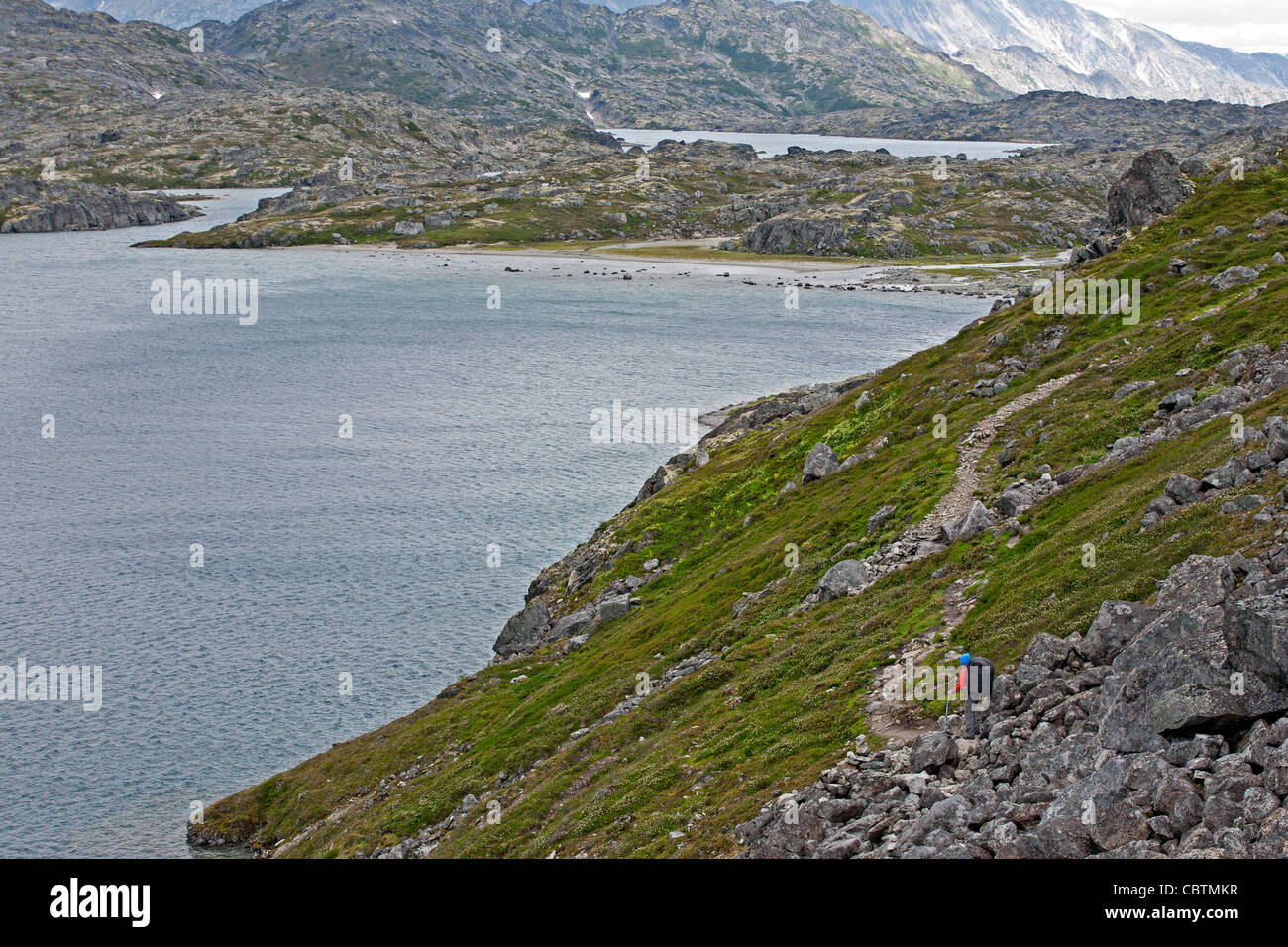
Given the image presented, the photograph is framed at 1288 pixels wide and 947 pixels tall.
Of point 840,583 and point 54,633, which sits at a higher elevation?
point 840,583

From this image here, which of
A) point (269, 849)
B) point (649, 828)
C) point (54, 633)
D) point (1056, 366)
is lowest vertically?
point (269, 849)

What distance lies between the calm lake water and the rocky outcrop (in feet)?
145

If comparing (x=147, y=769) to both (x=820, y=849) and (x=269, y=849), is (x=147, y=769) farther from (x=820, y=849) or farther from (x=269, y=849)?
(x=820, y=849)

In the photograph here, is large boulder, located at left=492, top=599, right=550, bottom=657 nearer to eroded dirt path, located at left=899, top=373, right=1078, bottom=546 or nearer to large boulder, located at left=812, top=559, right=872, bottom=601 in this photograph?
large boulder, located at left=812, top=559, right=872, bottom=601

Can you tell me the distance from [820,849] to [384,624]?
2373 inches

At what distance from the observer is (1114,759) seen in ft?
65.3

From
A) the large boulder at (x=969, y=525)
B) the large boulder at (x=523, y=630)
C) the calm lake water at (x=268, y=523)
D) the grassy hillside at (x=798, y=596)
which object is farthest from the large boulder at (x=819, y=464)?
the calm lake water at (x=268, y=523)

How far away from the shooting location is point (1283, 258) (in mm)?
57812

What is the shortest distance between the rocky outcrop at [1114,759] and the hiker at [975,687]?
0.30m

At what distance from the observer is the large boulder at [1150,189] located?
3396 inches

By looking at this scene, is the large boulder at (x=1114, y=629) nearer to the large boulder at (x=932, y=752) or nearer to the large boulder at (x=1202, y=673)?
the large boulder at (x=1202, y=673)

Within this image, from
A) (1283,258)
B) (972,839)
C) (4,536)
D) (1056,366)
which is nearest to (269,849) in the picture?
(972,839)

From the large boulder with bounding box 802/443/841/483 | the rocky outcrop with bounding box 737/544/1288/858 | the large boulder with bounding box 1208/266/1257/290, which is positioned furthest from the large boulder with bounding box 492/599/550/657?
the large boulder with bounding box 1208/266/1257/290
